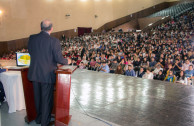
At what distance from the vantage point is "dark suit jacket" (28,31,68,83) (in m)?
1.97

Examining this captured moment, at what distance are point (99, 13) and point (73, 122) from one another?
59.7 ft

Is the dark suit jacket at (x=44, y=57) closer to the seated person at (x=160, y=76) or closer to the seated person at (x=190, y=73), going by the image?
the seated person at (x=160, y=76)

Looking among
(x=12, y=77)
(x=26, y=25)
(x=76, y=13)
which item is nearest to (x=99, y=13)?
(x=76, y=13)

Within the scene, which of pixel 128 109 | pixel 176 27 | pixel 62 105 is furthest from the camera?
pixel 176 27

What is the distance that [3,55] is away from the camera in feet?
45.4

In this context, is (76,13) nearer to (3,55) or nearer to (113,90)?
(3,55)

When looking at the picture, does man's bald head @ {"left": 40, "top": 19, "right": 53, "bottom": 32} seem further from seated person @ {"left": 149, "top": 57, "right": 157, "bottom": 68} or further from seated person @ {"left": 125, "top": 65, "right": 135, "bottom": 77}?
seated person @ {"left": 149, "top": 57, "right": 157, "bottom": 68}

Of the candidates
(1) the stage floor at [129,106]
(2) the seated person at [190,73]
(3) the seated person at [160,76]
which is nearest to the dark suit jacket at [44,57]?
(1) the stage floor at [129,106]

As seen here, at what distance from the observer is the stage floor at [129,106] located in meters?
2.41

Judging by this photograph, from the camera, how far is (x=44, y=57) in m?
1.98

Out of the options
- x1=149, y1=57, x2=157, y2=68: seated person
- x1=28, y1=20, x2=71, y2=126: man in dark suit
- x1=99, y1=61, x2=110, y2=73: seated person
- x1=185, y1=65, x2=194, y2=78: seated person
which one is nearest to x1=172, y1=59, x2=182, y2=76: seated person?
x1=185, y1=65, x2=194, y2=78: seated person

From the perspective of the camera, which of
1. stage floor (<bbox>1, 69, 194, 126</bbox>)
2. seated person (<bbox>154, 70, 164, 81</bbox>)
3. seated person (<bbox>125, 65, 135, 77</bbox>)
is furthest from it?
seated person (<bbox>125, 65, 135, 77</bbox>)

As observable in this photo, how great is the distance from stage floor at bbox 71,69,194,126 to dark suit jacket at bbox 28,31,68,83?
3.38ft

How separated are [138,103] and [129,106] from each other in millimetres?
228
